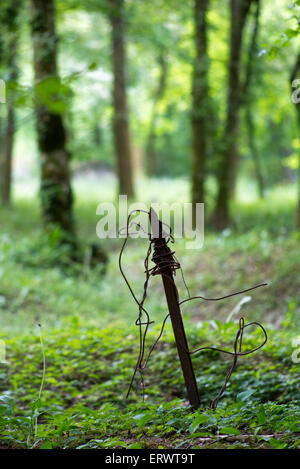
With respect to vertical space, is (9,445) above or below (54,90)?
below

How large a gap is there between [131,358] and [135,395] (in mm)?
591

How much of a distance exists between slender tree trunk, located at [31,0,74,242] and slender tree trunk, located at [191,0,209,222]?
4.86m

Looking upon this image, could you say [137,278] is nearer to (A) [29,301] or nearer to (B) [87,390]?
(A) [29,301]

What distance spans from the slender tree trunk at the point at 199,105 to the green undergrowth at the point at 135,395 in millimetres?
10119

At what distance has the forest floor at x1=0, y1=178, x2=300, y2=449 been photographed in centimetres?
314

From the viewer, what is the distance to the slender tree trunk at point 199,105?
47.2 ft

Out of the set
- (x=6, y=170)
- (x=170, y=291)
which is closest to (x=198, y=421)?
(x=170, y=291)

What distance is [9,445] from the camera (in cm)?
312

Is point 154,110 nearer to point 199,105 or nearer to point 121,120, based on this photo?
point 121,120

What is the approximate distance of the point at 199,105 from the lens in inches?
584

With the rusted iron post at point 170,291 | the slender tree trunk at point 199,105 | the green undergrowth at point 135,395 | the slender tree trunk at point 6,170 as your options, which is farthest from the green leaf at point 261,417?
→ the slender tree trunk at point 6,170
